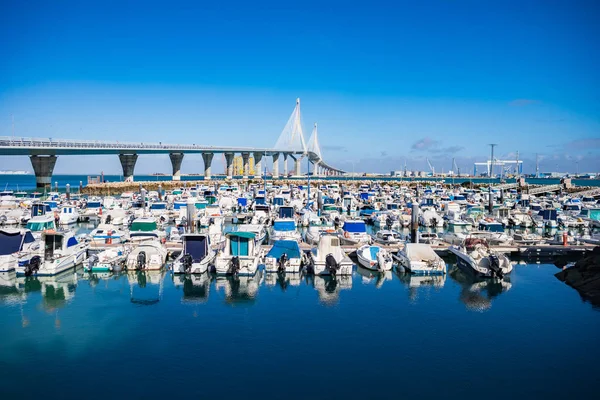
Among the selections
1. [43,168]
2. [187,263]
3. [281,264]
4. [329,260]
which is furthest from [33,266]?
[43,168]

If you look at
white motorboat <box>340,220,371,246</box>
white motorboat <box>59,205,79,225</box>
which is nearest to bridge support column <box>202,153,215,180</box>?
white motorboat <box>59,205,79,225</box>

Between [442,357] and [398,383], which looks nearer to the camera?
[398,383]

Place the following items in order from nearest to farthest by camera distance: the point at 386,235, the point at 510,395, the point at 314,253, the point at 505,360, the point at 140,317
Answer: the point at 510,395, the point at 505,360, the point at 140,317, the point at 314,253, the point at 386,235

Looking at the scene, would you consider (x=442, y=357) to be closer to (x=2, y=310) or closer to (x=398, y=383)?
(x=398, y=383)

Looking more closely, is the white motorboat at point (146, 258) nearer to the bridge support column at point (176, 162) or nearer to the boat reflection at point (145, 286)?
the boat reflection at point (145, 286)

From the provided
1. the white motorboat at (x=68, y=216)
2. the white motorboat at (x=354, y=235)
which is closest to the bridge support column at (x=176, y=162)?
the white motorboat at (x=68, y=216)

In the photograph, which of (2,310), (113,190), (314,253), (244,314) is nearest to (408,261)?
(314,253)
